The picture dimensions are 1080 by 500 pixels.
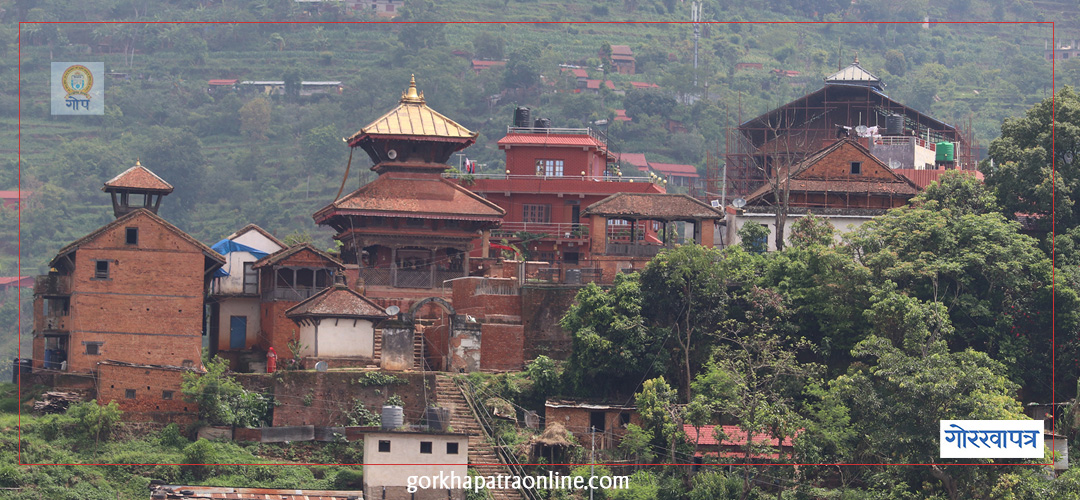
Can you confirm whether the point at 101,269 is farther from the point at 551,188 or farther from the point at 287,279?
the point at 551,188

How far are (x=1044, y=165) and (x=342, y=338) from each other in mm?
25325

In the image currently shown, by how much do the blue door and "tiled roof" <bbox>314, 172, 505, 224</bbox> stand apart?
5618 millimetres

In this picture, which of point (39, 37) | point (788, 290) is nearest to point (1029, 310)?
point (788, 290)

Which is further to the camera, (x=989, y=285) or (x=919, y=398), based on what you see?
(x=989, y=285)

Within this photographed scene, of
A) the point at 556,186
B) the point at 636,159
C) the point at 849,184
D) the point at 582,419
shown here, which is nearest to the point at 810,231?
the point at 849,184

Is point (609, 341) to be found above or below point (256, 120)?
below

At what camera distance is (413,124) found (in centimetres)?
6719

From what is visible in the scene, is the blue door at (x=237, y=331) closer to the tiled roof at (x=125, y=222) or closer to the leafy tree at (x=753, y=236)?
the tiled roof at (x=125, y=222)

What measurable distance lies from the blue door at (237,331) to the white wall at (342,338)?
6132mm

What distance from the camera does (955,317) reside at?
56.6m

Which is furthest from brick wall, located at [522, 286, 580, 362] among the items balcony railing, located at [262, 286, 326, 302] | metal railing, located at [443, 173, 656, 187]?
metal railing, located at [443, 173, 656, 187]

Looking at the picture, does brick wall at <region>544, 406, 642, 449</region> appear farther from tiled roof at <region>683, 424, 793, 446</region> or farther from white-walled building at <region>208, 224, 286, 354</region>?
white-walled building at <region>208, 224, 286, 354</region>

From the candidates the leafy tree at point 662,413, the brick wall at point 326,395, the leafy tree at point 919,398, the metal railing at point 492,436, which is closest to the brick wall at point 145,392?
the brick wall at point 326,395

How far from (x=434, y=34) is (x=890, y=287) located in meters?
115
